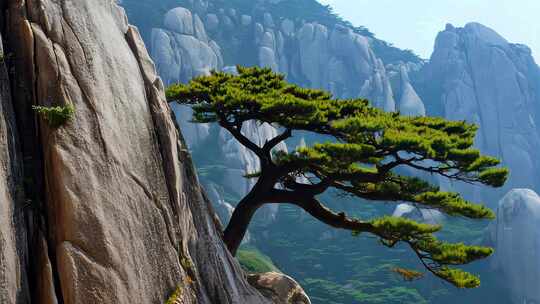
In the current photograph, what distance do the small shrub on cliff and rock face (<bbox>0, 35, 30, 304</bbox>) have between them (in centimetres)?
43

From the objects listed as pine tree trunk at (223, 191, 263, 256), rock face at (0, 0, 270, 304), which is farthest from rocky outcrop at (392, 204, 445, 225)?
rock face at (0, 0, 270, 304)

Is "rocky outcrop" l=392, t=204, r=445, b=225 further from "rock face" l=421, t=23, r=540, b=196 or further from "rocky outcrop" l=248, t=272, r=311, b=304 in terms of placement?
"rocky outcrop" l=248, t=272, r=311, b=304

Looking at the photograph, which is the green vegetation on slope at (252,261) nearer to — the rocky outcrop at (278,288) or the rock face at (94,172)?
the rocky outcrop at (278,288)

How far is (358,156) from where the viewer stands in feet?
41.0

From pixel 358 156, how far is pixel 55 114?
692 cm

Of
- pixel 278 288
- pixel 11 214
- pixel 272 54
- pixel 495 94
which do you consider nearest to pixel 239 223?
pixel 278 288

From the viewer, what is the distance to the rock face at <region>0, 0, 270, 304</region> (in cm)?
739

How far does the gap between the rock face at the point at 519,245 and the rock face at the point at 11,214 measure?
5510cm

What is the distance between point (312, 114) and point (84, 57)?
236 inches

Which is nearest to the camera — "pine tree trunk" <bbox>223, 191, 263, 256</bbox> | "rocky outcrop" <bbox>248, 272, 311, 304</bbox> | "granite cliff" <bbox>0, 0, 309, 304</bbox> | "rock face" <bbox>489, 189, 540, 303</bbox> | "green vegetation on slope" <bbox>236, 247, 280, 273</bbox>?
"granite cliff" <bbox>0, 0, 309, 304</bbox>

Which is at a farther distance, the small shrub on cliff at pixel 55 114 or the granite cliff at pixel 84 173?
the small shrub on cliff at pixel 55 114

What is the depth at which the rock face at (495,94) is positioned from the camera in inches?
3091

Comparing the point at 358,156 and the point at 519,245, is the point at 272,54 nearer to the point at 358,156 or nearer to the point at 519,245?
the point at 519,245

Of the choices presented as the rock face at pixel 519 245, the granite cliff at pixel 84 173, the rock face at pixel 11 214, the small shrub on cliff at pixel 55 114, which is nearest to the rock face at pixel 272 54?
the rock face at pixel 519 245
